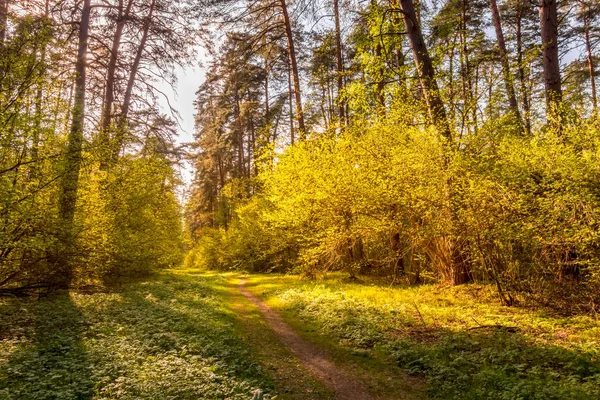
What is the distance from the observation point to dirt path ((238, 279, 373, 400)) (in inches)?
219

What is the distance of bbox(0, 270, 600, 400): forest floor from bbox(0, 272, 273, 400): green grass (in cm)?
3

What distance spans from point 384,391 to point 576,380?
2628 millimetres

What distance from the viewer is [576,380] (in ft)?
16.0

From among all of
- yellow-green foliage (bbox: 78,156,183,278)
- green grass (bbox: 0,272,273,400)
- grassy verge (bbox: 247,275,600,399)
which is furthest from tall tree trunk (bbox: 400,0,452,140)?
yellow-green foliage (bbox: 78,156,183,278)

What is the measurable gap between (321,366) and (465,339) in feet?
9.26

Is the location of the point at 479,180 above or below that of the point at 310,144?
below

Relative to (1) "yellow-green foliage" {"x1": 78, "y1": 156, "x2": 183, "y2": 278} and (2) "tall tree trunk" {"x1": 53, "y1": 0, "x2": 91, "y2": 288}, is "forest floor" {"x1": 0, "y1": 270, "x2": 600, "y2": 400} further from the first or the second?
(1) "yellow-green foliage" {"x1": 78, "y1": 156, "x2": 183, "y2": 278}

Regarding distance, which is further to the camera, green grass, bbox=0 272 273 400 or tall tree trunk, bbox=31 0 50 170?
tall tree trunk, bbox=31 0 50 170

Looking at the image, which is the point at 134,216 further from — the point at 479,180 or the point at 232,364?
the point at 479,180

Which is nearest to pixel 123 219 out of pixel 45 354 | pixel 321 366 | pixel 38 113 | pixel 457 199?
pixel 38 113

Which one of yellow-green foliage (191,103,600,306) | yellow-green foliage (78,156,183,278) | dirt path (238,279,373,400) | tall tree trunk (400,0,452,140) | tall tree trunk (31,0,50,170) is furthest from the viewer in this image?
yellow-green foliage (78,156,183,278)

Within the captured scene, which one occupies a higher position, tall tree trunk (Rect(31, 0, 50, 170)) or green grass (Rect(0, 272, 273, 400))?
tall tree trunk (Rect(31, 0, 50, 170))

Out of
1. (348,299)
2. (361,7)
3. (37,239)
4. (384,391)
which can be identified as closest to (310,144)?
(361,7)

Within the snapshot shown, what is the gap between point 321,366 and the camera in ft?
21.8
